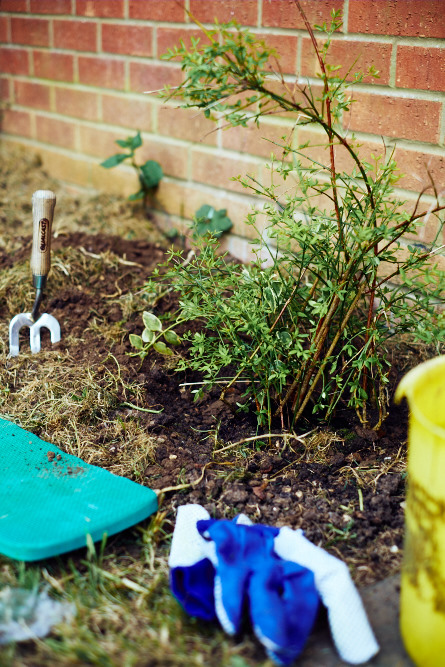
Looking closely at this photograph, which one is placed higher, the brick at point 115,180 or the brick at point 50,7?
the brick at point 50,7

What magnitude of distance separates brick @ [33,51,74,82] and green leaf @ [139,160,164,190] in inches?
29.4

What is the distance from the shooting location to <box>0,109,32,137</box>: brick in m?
3.89

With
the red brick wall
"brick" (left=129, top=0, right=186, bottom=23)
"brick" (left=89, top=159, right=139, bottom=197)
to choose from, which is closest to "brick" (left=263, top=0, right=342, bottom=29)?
the red brick wall

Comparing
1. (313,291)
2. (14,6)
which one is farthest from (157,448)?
(14,6)

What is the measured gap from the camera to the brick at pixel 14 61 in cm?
376

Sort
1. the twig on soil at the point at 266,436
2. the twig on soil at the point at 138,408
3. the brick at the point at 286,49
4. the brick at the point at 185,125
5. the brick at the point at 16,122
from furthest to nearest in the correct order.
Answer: the brick at the point at 16,122 → the brick at the point at 185,125 → the brick at the point at 286,49 → the twig on soil at the point at 138,408 → the twig on soil at the point at 266,436

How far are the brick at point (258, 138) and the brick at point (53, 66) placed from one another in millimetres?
1146

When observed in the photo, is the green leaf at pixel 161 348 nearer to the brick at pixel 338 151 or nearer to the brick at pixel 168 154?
the brick at pixel 338 151

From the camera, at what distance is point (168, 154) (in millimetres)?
3057

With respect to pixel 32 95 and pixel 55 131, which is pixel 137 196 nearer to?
pixel 55 131

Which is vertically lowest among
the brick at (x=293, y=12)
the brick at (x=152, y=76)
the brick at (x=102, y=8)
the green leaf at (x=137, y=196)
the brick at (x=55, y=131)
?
the green leaf at (x=137, y=196)

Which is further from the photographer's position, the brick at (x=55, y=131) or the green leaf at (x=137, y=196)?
the brick at (x=55, y=131)

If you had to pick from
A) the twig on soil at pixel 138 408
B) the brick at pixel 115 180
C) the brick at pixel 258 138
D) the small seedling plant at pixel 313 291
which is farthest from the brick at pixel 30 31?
the twig on soil at pixel 138 408

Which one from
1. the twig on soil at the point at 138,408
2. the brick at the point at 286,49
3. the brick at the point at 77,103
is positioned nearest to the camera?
the twig on soil at the point at 138,408
